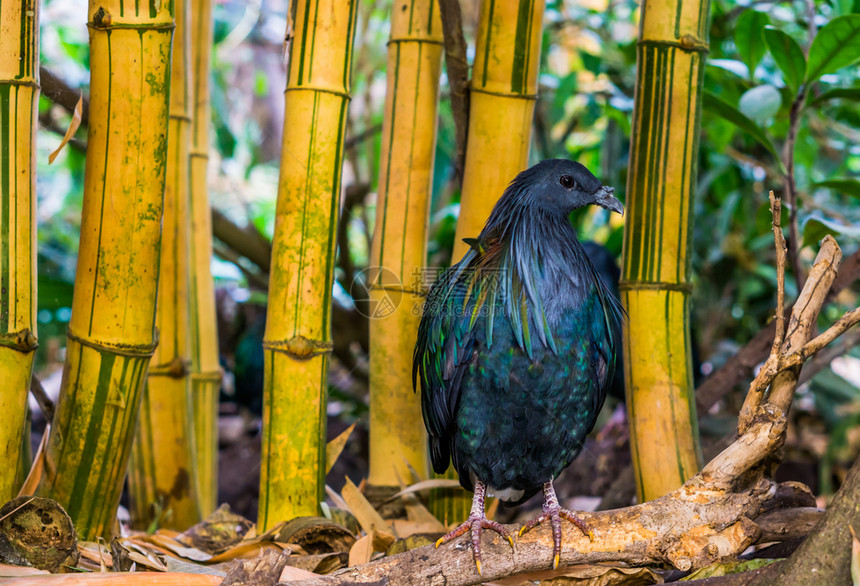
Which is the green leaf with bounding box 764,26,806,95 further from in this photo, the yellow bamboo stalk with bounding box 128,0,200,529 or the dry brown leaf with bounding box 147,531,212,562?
the dry brown leaf with bounding box 147,531,212,562

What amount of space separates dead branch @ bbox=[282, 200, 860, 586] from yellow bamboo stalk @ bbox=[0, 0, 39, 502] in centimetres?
89

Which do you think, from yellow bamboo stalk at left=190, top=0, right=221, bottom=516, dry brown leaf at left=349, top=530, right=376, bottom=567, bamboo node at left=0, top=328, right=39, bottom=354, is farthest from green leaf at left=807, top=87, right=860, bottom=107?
bamboo node at left=0, top=328, right=39, bottom=354

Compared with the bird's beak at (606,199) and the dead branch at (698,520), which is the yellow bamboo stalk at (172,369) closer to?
the dead branch at (698,520)

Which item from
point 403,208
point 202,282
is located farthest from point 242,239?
point 403,208

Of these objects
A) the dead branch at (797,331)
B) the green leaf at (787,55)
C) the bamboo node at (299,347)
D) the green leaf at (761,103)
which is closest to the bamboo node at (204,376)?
the bamboo node at (299,347)

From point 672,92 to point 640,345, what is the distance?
61 cm

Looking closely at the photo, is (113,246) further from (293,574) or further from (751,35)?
(751,35)

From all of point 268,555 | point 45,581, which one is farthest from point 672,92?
point 45,581

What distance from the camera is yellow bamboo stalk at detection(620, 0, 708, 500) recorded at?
177cm

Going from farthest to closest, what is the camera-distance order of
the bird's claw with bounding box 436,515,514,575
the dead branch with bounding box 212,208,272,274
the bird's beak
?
the dead branch with bounding box 212,208,272,274 → the bird's beak → the bird's claw with bounding box 436,515,514,575

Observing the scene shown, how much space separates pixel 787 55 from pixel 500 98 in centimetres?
84

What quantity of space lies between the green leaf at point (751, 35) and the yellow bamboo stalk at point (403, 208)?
0.91m

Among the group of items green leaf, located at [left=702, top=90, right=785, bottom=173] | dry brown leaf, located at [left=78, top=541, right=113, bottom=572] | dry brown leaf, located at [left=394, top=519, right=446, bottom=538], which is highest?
green leaf, located at [left=702, top=90, right=785, bottom=173]

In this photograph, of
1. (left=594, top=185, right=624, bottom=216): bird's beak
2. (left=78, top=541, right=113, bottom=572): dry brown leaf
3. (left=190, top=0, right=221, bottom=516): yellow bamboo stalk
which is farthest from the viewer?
(left=190, top=0, right=221, bottom=516): yellow bamboo stalk
